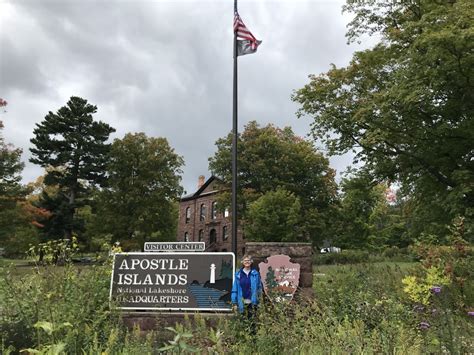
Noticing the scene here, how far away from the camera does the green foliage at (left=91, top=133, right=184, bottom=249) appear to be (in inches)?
1521

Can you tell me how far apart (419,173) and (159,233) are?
2779 centimetres

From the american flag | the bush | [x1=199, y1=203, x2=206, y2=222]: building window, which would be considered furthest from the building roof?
the american flag

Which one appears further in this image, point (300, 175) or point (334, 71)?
point (300, 175)

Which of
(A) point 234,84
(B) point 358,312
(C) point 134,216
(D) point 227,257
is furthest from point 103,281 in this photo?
(C) point 134,216

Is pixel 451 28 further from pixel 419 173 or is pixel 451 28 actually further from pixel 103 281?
pixel 103 281

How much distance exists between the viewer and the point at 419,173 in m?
18.5

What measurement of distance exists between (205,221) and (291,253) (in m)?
50.4

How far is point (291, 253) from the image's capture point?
7.80 metres

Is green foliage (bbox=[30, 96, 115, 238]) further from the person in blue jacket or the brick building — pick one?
the person in blue jacket

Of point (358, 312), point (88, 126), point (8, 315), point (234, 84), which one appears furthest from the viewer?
point (88, 126)

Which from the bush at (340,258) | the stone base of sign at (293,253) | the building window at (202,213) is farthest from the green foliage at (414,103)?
the building window at (202,213)

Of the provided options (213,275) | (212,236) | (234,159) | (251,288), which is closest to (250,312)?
(251,288)

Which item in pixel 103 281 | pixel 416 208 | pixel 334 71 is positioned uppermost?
pixel 334 71

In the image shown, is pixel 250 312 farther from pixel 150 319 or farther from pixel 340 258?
pixel 340 258
